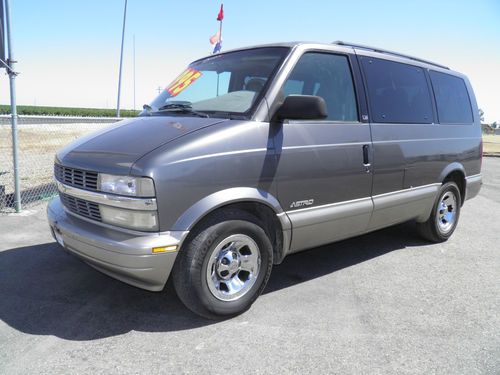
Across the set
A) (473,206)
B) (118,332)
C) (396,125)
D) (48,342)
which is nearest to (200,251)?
(118,332)

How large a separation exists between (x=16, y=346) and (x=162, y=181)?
1.41m

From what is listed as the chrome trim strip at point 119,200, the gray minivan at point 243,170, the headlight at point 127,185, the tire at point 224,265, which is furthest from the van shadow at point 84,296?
the headlight at point 127,185

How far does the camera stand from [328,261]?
173 inches

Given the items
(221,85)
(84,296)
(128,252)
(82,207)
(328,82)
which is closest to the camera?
(128,252)

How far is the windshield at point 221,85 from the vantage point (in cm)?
327

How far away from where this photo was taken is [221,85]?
148 inches

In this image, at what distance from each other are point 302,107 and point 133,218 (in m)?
1.44

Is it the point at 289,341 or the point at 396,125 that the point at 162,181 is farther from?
the point at 396,125

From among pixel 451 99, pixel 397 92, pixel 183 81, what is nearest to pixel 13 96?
pixel 183 81

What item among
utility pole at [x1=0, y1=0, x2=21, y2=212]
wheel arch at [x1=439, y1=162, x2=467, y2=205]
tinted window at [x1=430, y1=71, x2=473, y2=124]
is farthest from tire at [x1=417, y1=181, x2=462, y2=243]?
utility pole at [x1=0, y1=0, x2=21, y2=212]

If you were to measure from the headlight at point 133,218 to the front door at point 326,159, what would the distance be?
1028 millimetres

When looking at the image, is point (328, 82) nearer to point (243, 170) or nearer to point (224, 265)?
point (243, 170)

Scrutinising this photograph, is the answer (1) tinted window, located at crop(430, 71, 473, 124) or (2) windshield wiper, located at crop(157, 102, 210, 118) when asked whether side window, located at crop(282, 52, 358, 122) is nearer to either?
(2) windshield wiper, located at crop(157, 102, 210, 118)

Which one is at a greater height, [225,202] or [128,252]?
[225,202]
